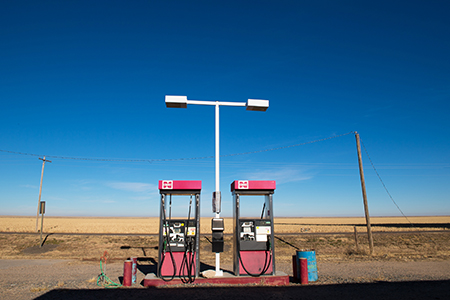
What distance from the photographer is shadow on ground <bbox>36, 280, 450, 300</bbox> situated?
734 cm

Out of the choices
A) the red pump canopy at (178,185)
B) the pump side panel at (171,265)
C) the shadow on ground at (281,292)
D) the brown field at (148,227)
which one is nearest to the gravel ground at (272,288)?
the shadow on ground at (281,292)

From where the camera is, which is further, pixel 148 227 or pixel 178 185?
pixel 148 227

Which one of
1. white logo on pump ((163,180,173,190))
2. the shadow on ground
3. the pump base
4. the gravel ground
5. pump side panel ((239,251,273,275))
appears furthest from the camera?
pump side panel ((239,251,273,275))

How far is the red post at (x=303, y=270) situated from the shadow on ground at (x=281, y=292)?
0.31 metres

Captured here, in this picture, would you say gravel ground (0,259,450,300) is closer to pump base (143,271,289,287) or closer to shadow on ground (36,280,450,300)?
shadow on ground (36,280,450,300)

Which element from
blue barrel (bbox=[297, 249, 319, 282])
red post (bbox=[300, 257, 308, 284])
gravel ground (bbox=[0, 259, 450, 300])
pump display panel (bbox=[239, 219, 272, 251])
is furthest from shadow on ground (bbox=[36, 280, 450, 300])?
pump display panel (bbox=[239, 219, 272, 251])

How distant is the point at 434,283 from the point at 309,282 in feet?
12.4

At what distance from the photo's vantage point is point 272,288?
839 centimetres

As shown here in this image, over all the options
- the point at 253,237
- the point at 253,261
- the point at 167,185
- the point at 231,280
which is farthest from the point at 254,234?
the point at 167,185

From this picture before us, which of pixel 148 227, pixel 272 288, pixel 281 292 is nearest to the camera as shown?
pixel 281 292

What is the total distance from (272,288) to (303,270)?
1.24m

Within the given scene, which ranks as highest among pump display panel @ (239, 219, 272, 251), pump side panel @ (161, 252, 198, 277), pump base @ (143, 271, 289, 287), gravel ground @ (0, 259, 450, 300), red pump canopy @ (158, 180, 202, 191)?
red pump canopy @ (158, 180, 202, 191)

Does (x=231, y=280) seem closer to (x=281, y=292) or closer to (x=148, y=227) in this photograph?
(x=281, y=292)

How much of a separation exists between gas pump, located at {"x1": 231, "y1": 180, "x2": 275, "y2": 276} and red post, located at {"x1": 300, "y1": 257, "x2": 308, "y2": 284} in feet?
2.92
